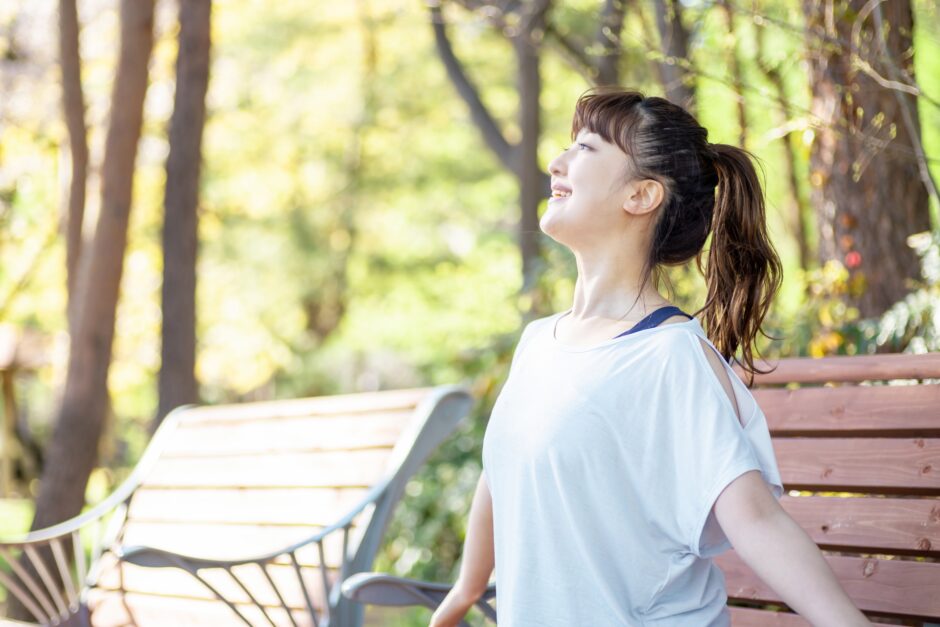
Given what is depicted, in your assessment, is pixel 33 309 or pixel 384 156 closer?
pixel 33 309

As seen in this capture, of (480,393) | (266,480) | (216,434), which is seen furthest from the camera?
(480,393)

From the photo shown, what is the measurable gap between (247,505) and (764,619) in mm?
1603

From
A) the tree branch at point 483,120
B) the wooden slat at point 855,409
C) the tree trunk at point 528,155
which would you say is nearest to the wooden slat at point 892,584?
the wooden slat at point 855,409

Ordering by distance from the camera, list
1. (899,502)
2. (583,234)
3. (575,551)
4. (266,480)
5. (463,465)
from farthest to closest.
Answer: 1. (463,465)
2. (266,480)
3. (899,502)
4. (583,234)
5. (575,551)

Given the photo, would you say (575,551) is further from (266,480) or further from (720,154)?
(266,480)

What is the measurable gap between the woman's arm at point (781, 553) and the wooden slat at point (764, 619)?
0.62m

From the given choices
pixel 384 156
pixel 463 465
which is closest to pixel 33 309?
pixel 384 156

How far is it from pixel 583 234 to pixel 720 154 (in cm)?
25

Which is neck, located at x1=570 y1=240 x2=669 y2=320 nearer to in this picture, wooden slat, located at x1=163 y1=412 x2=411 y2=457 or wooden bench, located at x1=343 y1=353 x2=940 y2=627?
wooden bench, located at x1=343 y1=353 x2=940 y2=627

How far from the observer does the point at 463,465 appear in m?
5.80

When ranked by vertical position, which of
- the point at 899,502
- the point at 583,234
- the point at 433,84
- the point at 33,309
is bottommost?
the point at 33,309

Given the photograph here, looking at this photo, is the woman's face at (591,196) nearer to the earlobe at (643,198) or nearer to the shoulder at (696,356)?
the earlobe at (643,198)

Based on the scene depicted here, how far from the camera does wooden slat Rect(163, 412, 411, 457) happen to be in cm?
301

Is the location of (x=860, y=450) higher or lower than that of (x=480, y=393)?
higher
